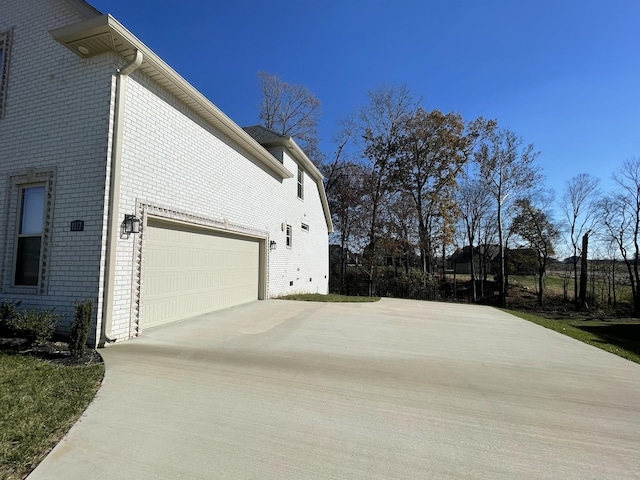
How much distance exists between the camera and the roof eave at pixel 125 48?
186 inches

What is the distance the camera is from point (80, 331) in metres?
4.25

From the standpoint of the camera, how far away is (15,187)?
5.62 meters

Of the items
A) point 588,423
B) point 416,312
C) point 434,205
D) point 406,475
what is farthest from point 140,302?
point 434,205

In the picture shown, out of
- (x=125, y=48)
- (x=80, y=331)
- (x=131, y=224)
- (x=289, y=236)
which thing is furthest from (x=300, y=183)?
(x=80, y=331)

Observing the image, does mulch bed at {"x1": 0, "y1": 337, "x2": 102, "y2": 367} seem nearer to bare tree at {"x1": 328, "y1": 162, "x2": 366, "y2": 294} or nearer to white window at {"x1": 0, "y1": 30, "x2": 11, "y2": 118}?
white window at {"x1": 0, "y1": 30, "x2": 11, "y2": 118}

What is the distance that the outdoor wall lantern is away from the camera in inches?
203

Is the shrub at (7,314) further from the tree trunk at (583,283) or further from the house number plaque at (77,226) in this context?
the tree trunk at (583,283)

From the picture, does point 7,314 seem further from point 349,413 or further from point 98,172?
point 349,413

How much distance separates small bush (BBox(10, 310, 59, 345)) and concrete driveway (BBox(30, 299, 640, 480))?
829mm

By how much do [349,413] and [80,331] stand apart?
12.0ft

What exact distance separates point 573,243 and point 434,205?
12.5 meters

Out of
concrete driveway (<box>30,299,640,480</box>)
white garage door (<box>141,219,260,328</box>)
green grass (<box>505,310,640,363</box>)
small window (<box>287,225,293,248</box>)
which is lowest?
green grass (<box>505,310,640,363</box>)

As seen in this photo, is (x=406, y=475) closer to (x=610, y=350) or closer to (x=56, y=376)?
(x=56, y=376)

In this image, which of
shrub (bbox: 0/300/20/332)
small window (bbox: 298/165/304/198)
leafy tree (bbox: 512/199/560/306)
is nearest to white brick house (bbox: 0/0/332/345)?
shrub (bbox: 0/300/20/332)
